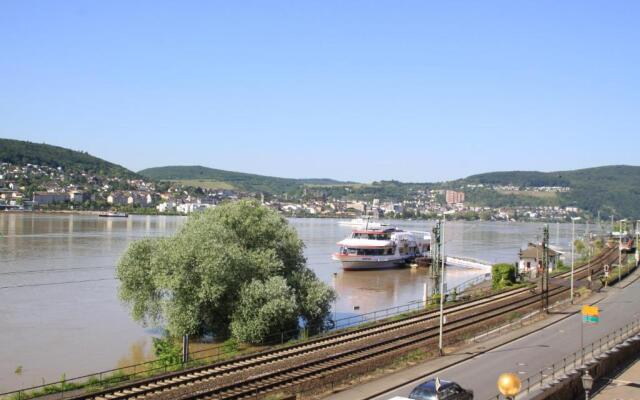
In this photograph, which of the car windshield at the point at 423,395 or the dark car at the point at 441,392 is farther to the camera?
the car windshield at the point at 423,395

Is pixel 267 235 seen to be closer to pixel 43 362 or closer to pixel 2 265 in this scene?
pixel 43 362

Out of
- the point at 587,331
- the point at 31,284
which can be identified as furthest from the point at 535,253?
the point at 31,284

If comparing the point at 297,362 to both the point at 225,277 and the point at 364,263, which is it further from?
the point at 364,263

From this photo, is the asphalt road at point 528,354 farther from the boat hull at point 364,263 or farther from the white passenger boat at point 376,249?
the white passenger boat at point 376,249

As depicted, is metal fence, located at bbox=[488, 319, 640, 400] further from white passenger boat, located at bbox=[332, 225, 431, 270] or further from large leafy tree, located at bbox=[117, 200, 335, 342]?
white passenger boat, located at bbox=[332, 225, 431, 270]

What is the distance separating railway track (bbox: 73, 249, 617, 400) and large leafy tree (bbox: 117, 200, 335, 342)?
3403 millimetres

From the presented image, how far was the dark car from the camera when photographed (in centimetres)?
1890

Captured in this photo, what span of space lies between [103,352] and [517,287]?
36449mm

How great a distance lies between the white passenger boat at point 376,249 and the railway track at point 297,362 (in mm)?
42820

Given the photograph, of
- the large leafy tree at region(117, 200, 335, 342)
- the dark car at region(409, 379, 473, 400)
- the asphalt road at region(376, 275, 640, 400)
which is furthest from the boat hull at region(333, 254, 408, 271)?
the dark car at region(409, 379, 473, 400)

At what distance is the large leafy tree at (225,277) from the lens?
33688 millimetres

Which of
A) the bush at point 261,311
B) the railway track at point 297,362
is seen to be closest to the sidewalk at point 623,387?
the railway track at point 297,362

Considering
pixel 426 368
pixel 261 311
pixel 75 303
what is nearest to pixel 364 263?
pixel 75 303

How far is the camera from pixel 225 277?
112 ft
